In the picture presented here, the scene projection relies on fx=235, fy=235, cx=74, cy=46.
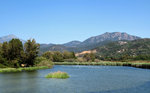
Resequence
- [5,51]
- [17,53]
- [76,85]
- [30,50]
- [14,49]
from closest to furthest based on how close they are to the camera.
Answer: [76,85] < [5,51] < [14,49] < [17,53] < [30,50]

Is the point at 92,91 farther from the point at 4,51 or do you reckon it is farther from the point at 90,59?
the point at 90,59

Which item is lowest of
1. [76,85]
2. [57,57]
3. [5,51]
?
[76,85]

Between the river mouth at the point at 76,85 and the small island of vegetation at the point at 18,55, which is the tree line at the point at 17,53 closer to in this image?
the small island of vegetation at the point at 18,55

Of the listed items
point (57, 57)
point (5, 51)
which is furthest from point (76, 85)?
point (57, 57)

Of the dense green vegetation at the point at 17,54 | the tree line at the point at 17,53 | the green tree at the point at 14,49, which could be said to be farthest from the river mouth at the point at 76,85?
the green tree at the point at 14,49

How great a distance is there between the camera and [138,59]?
6471 inches

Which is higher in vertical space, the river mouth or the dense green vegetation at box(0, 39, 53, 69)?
the dense green vegetation at box(0, 39, 53, 69)

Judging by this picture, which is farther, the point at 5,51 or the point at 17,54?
the point at 17,54

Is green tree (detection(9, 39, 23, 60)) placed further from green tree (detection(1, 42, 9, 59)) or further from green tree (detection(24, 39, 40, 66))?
green tree (detection(24, 39, 40, 66))

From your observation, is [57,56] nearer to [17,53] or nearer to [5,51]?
[17,53]

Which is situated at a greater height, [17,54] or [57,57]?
[57,57]

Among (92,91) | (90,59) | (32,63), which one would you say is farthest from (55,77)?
(90,59)

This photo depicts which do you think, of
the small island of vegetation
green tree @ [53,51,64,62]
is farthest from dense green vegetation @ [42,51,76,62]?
the small island of vegetation

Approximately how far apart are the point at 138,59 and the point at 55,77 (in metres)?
120
